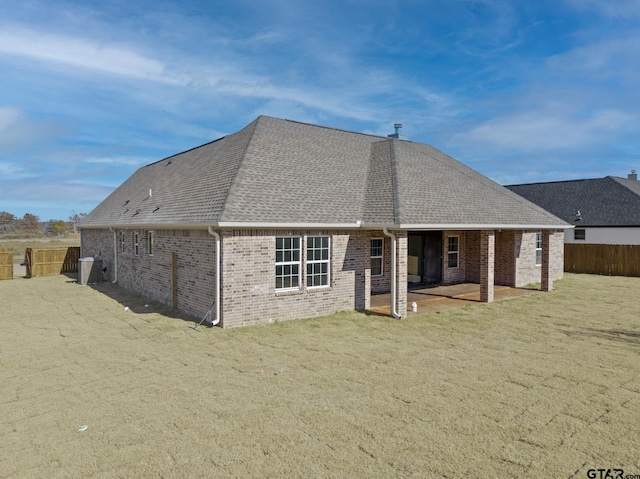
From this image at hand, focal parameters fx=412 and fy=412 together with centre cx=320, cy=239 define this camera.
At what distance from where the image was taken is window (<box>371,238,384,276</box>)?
16609mm

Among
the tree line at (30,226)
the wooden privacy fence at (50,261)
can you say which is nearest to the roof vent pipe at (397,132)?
the wooden privacy fence at (50,261)

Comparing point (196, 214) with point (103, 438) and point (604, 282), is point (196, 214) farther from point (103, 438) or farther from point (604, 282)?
point (604, 282)

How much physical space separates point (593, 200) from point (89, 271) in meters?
33.7

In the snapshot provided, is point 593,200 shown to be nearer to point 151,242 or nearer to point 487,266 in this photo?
point 487,266

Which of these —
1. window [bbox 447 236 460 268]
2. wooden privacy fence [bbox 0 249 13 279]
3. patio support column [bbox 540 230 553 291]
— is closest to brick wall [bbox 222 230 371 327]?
window [bbox 447 236 460 268]

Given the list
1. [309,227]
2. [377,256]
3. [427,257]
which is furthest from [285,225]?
[427,257]

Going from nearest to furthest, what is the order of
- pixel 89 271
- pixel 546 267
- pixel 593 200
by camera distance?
pixel 546 267, pixel 89 271, pixel 593 200

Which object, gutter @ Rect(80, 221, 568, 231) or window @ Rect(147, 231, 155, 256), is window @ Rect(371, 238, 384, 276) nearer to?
gutter @ Rect(80, 221, 568, 231)

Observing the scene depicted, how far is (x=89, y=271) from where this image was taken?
21.2 m

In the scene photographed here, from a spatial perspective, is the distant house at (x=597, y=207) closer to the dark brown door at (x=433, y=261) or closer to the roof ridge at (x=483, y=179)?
the roof ridge at (x=483, y=179)

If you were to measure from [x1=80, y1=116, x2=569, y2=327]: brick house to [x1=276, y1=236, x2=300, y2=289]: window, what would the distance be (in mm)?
34

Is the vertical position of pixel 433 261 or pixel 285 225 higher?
pixel 285 225

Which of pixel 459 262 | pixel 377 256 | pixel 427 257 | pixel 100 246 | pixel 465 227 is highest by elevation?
pixel 465 227

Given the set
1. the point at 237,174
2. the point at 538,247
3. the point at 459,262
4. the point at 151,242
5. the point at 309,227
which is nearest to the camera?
the point at 309,227
